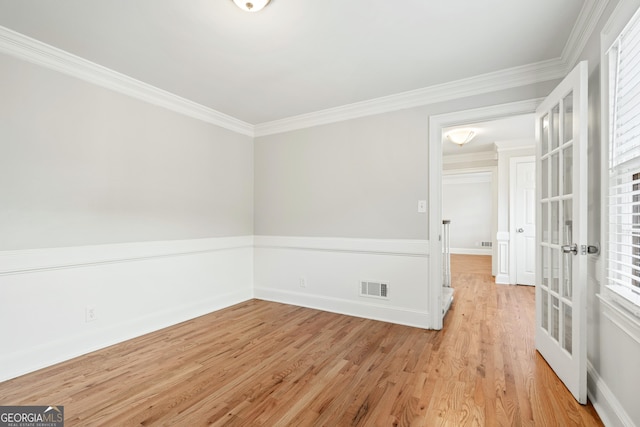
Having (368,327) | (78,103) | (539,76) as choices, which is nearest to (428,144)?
(539,76)

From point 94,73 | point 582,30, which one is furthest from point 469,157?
point 94,73

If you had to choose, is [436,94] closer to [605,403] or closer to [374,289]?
[374,289]

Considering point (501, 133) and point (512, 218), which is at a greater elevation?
point (501, 133)

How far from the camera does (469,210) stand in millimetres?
9242

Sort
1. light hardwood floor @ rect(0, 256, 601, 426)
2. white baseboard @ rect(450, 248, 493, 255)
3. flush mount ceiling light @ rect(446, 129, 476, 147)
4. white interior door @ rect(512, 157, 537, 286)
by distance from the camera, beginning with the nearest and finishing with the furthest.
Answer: light hardwood floor @ rect(0, 256, 601, 426), flush mount ceiling light @ rect(446, 129, 476, 147), white interior door @ rect(512, 157, 537, 286), white baseboard @ rect(450, 248, 493, 255)

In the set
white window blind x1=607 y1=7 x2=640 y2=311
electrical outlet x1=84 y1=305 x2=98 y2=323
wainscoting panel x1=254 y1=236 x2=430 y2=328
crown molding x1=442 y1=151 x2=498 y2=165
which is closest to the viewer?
white window blind x1=607 y1=7 x2=640 y2=311

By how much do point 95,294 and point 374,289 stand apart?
2753mm

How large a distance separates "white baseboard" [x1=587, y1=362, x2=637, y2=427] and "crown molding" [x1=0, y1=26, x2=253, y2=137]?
167 inches

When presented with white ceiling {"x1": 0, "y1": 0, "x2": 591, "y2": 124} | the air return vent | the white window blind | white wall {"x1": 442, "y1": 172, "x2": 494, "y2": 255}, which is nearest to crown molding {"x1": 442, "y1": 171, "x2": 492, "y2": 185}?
white wall {"x1": 442, "y1": 172, "x2": 494, "y2": 255}

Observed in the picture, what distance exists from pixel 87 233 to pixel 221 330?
1527mm

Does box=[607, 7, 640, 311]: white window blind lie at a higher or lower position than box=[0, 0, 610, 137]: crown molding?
lower

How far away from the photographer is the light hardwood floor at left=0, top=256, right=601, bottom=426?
179 cm

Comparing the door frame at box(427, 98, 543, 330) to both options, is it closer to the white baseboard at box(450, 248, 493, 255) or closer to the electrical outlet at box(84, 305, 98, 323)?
the electrical outlet at box(84, 305, 98, 323)

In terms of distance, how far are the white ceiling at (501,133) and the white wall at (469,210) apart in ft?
10.1
